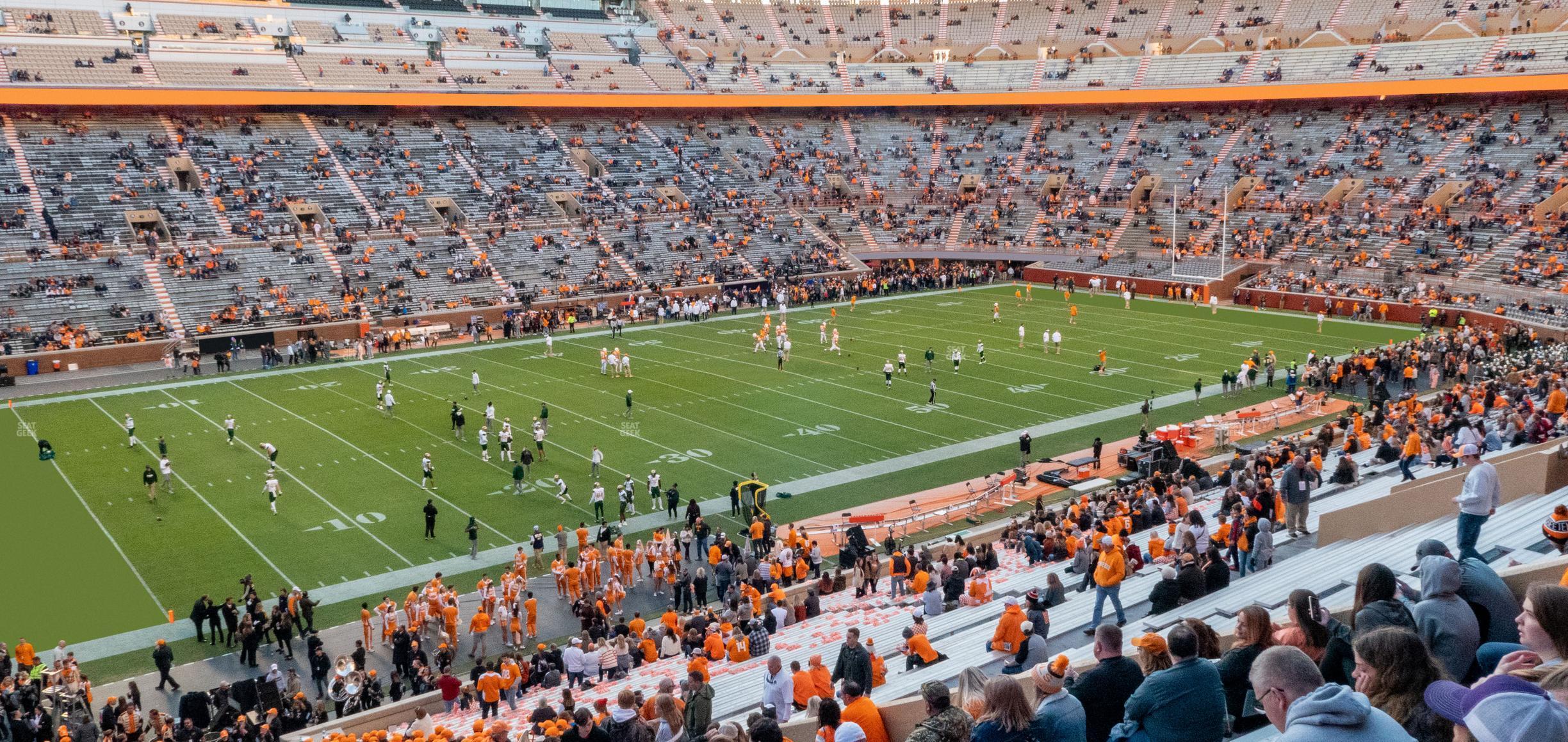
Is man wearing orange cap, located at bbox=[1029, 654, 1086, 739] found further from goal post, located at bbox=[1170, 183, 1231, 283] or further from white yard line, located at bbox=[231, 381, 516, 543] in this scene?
Answer: goal post, located at bbox=[1170, 183, 1231, 283]

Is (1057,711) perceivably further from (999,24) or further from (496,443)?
(999,24)

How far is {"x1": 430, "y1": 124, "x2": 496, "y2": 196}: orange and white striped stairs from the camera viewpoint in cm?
6000

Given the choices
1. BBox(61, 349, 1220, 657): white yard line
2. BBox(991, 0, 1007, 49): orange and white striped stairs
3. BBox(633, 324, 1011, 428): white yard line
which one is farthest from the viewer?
BBox(991, 0, 1007, 49): orange and white striped stairs

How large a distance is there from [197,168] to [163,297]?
11415 millimetres

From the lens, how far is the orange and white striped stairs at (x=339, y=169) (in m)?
55.4

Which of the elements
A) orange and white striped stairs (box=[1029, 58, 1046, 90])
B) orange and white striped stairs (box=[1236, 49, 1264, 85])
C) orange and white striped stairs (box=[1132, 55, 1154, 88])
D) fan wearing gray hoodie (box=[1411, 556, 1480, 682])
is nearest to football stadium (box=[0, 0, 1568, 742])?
fan wearing gray hoodie (box=[1411, 556, 1480, 682])

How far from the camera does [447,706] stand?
16.4 meters

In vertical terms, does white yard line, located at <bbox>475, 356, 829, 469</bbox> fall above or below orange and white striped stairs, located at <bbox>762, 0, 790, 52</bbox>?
below

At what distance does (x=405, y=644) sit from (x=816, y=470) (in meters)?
12.4

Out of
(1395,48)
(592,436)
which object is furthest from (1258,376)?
(1395,48)

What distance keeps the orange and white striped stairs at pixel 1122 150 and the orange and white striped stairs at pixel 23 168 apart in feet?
172

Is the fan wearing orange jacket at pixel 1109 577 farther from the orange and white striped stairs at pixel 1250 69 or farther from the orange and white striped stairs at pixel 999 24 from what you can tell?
the orange and white striped stairs at pixel 999 24

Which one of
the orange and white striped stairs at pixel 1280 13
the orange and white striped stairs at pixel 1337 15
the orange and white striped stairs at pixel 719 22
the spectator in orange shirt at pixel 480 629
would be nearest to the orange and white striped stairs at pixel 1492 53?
the orange and white striped stairs at pixel 1337 15

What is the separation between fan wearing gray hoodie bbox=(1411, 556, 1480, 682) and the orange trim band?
198ft
